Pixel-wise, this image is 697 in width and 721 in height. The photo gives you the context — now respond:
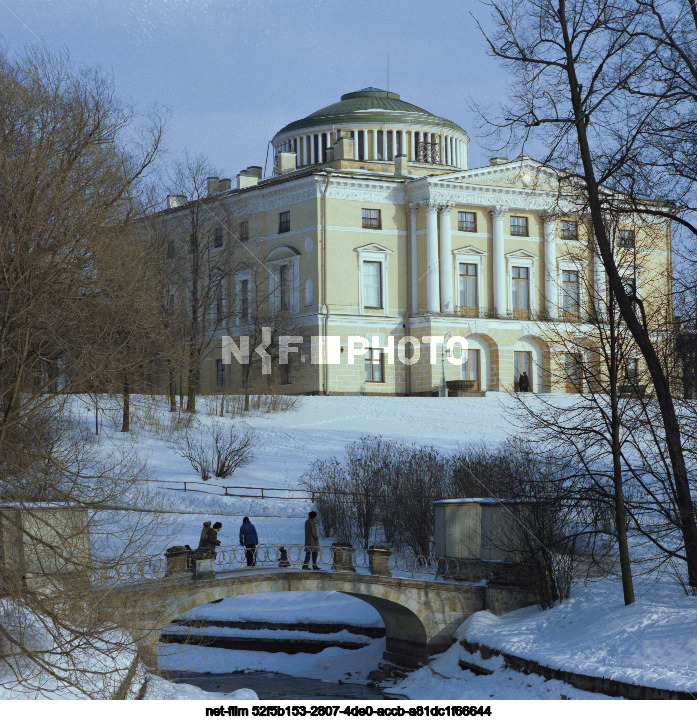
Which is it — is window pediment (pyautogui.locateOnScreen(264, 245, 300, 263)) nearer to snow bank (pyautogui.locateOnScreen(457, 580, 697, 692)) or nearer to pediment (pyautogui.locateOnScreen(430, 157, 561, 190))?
pediment (pyautogui.locateOnScreen(430, 157, 561, 190))

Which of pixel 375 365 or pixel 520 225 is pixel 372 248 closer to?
pixel 375 365

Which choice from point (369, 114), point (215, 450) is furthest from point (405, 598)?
point (369, 114)

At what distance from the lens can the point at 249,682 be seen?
2602cm

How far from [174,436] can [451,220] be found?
21989 millimetres

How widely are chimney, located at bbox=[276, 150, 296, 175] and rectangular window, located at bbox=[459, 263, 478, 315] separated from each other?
37.2 ft

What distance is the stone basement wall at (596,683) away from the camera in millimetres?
18125

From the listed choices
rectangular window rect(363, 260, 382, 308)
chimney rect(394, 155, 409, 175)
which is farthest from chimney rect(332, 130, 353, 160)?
rectangular window rect(363, 260, 382, 308)

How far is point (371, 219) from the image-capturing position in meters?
55.8

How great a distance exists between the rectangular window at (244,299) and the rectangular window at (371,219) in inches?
268

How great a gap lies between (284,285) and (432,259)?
749 centimetres

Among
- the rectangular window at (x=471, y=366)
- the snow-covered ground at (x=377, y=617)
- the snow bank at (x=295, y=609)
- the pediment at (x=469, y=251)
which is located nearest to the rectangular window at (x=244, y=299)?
the snow-covered ground at (x=377, y=617)

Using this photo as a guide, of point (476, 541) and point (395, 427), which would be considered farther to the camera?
point (395, 427)

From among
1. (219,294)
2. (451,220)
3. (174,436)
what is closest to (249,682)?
(174,436)
